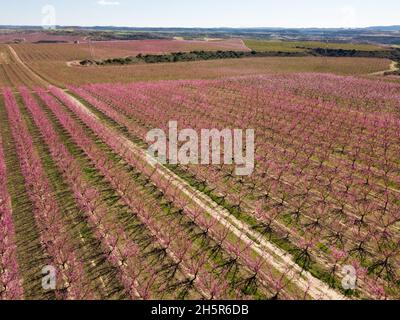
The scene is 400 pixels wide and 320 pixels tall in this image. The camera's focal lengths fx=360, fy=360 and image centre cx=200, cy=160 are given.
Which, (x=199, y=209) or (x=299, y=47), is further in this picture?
(x=299, y=47)

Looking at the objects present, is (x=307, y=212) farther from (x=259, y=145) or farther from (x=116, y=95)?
(x=116, y=95)

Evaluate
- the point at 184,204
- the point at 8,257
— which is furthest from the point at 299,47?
the point at 8,257

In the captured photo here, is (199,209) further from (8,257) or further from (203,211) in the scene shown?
(8,257)

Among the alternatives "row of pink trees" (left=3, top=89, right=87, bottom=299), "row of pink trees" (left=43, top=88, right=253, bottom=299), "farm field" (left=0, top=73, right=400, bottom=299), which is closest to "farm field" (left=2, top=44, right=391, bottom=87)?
"row of pink trees" (left=43, top=88, right=253, bottom=299)

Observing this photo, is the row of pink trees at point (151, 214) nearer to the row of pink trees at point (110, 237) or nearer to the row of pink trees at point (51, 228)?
Answer: the row of pink trees at point (110, 237)

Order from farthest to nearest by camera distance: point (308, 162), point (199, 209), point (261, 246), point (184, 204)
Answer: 1. point (308, 162)
2. point (184, 204)
3. point (199, 209)
4. point (261, 246)

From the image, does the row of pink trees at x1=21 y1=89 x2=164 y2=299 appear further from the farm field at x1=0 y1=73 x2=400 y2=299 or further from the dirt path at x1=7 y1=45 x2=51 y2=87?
the dirt path at x1=7 y1=45 x2=51 y2=87
